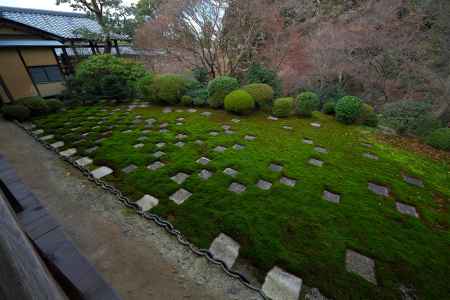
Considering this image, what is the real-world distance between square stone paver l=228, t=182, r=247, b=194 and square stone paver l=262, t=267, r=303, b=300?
1063mm

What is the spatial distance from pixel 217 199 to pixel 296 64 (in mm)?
6973

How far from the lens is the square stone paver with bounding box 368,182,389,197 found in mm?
2687

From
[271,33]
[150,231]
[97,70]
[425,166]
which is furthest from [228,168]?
[97,70]

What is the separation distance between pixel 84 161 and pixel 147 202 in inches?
66.9

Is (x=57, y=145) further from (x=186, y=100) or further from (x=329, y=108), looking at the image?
(x=329, y=108)

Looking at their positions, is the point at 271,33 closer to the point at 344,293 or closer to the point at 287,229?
the point at 287,229

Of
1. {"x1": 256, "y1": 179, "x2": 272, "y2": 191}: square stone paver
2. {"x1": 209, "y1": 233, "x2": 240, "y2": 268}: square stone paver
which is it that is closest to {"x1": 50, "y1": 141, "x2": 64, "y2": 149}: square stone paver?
{"x1": 209, "y1": 233, "x2": 240, "y2": 268}: square stone paver

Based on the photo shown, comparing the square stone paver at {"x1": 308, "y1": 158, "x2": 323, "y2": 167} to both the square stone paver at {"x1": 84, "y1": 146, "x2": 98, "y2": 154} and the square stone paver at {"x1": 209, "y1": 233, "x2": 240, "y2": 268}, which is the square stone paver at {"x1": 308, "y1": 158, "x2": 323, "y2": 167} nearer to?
the square stone paver at {"x1": 209, "y1": 233, "x2": 240, "y2": 268}

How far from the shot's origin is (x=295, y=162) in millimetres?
3344

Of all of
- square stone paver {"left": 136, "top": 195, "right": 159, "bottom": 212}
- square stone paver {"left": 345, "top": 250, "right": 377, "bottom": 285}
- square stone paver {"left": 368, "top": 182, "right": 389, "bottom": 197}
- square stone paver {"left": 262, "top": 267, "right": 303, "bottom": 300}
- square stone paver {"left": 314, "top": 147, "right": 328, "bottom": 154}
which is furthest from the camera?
square stone paver {"left": 314, "top": 147, "right": 328, "bottom": 154}

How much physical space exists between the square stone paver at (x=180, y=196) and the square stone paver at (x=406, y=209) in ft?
9.17

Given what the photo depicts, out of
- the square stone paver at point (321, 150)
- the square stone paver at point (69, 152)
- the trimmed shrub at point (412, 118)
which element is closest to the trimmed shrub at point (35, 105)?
the square stone paver at point (69, 152)

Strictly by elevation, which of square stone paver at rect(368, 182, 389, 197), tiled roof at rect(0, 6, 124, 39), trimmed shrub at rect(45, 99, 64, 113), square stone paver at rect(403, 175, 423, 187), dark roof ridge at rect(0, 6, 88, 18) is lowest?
square stone paver at rect(403, 175, 423, 187)

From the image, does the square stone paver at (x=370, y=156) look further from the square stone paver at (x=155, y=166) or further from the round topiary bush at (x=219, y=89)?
the round topiary bush at (x=219, y=89)
